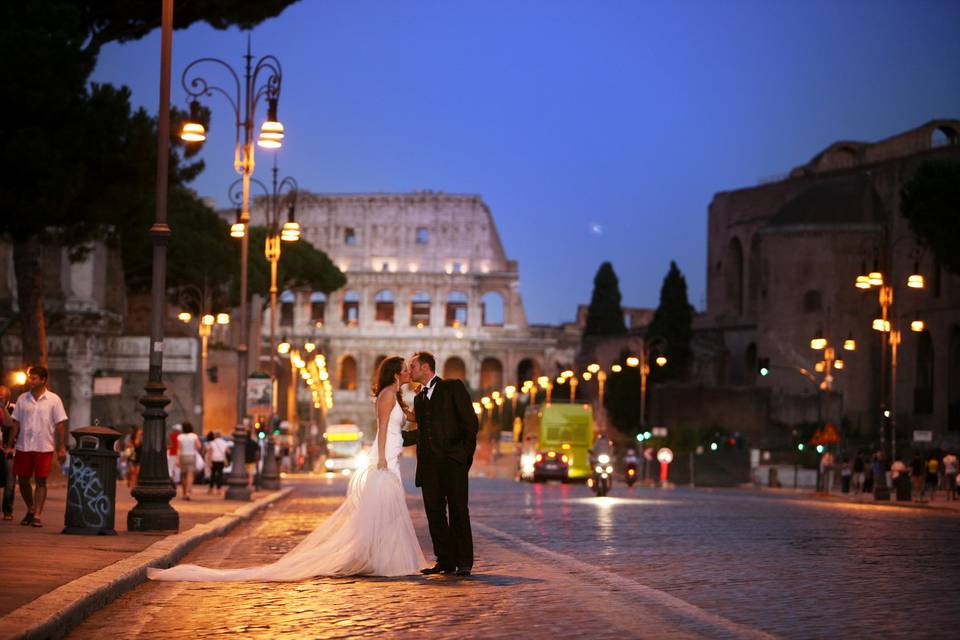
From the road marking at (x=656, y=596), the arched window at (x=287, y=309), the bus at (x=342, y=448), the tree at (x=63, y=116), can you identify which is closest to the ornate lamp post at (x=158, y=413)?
the road marking at (x=656, y=596)

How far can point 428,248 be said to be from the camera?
468 feet

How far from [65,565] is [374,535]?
2.20m

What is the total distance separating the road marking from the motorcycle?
2057 cm

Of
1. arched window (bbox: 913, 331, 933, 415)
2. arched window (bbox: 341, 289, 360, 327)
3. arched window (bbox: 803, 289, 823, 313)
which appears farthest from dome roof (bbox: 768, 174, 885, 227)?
arched window (bbox: 341, 289, 360, 327)

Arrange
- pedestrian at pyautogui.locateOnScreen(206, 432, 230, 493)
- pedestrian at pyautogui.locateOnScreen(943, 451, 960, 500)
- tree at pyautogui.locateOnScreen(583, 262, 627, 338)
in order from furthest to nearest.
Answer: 1. tree at pyautogui.locateOnScreen(583, 262, 627, 338)
2. pedestrian at pyautogui.locateOnScreen(943, 451, 960, 500)
3. pedestrian at pyautogui.locateOnScreen(206, 432, 230, 493)

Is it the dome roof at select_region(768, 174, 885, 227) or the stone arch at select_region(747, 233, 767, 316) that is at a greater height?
the dome roof at select_region(768, 174, 885, 227)

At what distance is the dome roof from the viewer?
8019 cm

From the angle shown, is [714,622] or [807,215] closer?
[714,622]

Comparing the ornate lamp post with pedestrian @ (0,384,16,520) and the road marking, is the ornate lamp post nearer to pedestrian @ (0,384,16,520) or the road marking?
pedestrian @ (0,384,16,520)

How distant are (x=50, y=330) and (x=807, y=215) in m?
43.6

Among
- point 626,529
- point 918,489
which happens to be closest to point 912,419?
point 918,489

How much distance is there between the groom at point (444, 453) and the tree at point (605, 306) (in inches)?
4148

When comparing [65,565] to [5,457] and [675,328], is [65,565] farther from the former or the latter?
[675,328]

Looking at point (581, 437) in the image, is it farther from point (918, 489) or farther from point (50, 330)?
point (50, 330)
